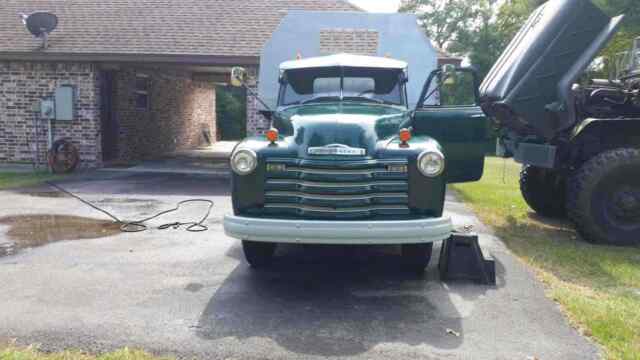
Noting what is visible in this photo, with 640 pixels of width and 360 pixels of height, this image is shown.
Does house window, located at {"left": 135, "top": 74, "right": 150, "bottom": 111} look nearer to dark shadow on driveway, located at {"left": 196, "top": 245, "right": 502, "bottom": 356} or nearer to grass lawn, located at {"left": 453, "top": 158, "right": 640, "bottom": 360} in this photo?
grass lawn, located at {"left": 453, "top": 158, "right": 640, "bottom": 360}

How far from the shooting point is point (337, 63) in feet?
21.5

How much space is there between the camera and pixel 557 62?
7234 mm

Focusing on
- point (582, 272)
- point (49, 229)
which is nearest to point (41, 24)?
point (49, 229)

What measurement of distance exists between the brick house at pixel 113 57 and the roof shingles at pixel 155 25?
29mm

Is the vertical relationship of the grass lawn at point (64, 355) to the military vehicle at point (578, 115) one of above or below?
below

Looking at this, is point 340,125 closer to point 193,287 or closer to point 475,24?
point 193,287

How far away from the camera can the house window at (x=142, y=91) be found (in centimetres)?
1829

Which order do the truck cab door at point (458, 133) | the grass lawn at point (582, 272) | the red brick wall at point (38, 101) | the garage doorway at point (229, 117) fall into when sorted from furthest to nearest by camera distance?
the garage doorway at point (229, 117), the red brick wall at point (38, 101), the truck cab door at point (458, 133), the grass lawn at point (582, 272)

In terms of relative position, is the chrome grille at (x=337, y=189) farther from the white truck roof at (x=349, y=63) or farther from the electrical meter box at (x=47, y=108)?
the electrical meter box at (x=47, y=108)

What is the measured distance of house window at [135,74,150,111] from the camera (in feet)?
60.0

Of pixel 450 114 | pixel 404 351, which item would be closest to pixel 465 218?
pixel 450 114

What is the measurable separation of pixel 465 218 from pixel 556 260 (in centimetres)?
261

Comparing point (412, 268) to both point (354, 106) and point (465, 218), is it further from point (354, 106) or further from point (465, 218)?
point (465, 218)

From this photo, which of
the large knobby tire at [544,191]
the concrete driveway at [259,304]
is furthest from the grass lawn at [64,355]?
the large knobby tire at [544,191]
